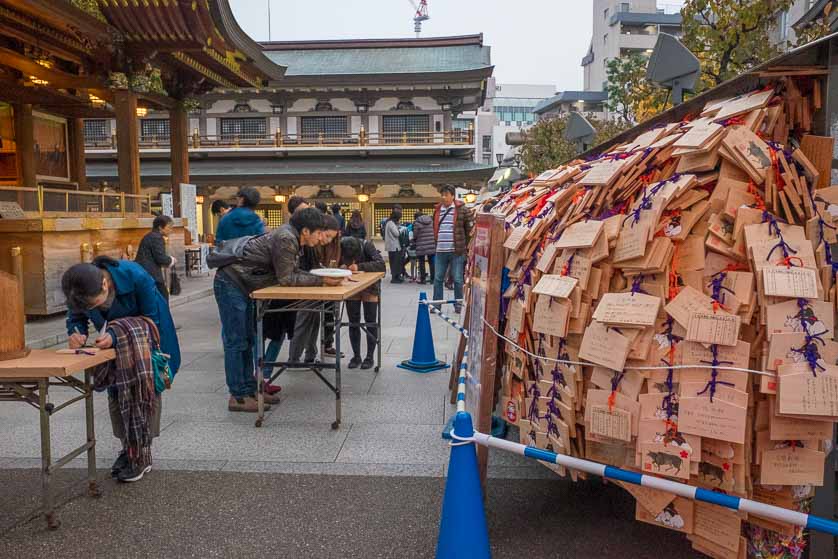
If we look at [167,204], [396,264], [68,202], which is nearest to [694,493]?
[68,202]

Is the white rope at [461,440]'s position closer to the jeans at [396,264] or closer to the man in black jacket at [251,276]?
the man in black jacket at [251,276]

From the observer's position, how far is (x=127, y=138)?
13.0 meters

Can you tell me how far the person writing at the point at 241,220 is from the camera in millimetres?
6402

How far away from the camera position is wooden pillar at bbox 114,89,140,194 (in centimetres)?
1280

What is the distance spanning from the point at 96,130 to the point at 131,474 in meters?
28.9

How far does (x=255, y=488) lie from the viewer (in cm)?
363

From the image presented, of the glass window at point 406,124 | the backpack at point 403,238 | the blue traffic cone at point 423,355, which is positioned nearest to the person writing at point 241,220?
the blue traffic cone at point 423,355

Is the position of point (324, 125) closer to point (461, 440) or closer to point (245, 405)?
point (245, 405)

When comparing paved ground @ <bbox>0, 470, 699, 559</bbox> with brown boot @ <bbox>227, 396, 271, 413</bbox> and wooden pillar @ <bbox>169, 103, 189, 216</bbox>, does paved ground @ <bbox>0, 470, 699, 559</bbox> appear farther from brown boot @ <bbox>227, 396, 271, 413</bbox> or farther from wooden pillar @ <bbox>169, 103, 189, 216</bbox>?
wooden pillar @ <bbox>169, 103, 189, 216</bbox>

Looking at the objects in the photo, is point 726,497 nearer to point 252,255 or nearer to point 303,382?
point 252,255

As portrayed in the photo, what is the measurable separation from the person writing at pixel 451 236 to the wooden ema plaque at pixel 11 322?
685 centimetres

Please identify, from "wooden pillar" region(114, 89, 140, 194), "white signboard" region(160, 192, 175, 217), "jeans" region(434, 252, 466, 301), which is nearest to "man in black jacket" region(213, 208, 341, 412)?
"jeans" region(434, 252, 466, 301)

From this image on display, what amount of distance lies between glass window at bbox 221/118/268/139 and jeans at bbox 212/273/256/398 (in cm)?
2414

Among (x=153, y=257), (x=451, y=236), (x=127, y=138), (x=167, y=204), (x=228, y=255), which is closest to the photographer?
(x=228, y=255)
